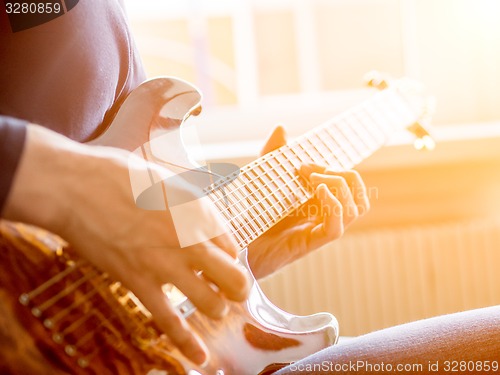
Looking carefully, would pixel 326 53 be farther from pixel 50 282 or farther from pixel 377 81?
pixel 50 282

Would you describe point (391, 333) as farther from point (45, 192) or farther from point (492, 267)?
point (492, 267)

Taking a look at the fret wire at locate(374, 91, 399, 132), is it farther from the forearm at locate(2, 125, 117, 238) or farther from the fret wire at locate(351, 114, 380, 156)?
the forearm at locate(2, 125, 117, 238)

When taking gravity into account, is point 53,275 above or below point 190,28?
below

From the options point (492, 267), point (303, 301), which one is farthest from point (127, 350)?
point (492, 267)

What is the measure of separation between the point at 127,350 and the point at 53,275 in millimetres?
90

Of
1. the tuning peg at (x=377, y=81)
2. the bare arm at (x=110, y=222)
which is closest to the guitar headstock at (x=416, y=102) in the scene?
the tuning peg at (x=377, y=81)

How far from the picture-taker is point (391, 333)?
0.75m

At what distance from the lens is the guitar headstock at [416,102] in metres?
1.17

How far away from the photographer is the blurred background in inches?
69.7

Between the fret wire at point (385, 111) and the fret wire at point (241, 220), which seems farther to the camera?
the fret wire at point (385, 111)

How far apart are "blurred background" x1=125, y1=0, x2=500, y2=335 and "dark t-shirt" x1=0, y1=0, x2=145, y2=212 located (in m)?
0.98

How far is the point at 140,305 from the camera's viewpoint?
517mm

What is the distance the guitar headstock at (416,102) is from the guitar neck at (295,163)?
0.01m

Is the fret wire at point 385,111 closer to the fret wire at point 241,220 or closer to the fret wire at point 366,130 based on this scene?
the fret wire at point 366,130
